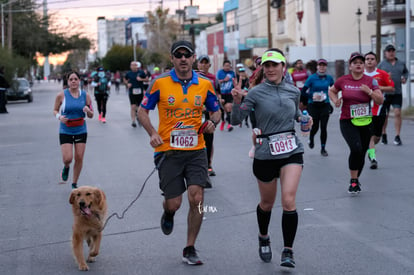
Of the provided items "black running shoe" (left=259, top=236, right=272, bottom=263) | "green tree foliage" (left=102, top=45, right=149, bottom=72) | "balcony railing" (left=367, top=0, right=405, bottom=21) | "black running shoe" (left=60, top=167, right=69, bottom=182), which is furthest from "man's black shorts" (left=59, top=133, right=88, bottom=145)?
"green tree foliage" (left=102, top=45, right=149, bottom=72)

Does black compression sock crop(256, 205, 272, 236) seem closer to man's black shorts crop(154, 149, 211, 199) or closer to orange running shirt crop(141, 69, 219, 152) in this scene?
man's black shorts crop(154, 149, 211, 199)

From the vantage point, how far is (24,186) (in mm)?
11344

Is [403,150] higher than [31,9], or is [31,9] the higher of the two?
[31,9]

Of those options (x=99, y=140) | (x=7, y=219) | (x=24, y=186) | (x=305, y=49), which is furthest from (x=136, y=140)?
(x=305, y=49)

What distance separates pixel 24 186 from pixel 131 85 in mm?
11202

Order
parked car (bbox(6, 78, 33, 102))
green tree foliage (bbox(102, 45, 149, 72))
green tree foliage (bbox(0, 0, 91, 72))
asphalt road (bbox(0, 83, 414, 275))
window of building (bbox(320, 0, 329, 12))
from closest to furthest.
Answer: asphalt road (bbox(0, 83, 414, 275)) < parked car (bbox(6, 78, 33, 102)) < window of building (bbox(320, 0, 329, 12)) < green tree foliage (bbox(0, 0, 91, 72)) < green tree foliage (bbox(102, 45, 149, 72))

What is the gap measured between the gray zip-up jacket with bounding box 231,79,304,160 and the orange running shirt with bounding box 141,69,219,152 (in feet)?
1.13

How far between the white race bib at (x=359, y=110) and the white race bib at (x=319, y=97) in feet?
9.97

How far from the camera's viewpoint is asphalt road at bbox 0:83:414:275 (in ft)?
20.8

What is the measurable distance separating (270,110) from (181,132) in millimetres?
789

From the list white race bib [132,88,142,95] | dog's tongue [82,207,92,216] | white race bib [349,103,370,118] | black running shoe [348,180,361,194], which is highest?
white race bib [132,88,142,95]

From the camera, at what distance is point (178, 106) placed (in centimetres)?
625

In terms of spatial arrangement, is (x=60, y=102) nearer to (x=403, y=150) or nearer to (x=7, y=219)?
(x=7, y=219)

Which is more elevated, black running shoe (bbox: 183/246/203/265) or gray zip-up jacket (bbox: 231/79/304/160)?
gray zip-up jacket (bbox: 231/79/304/160)
